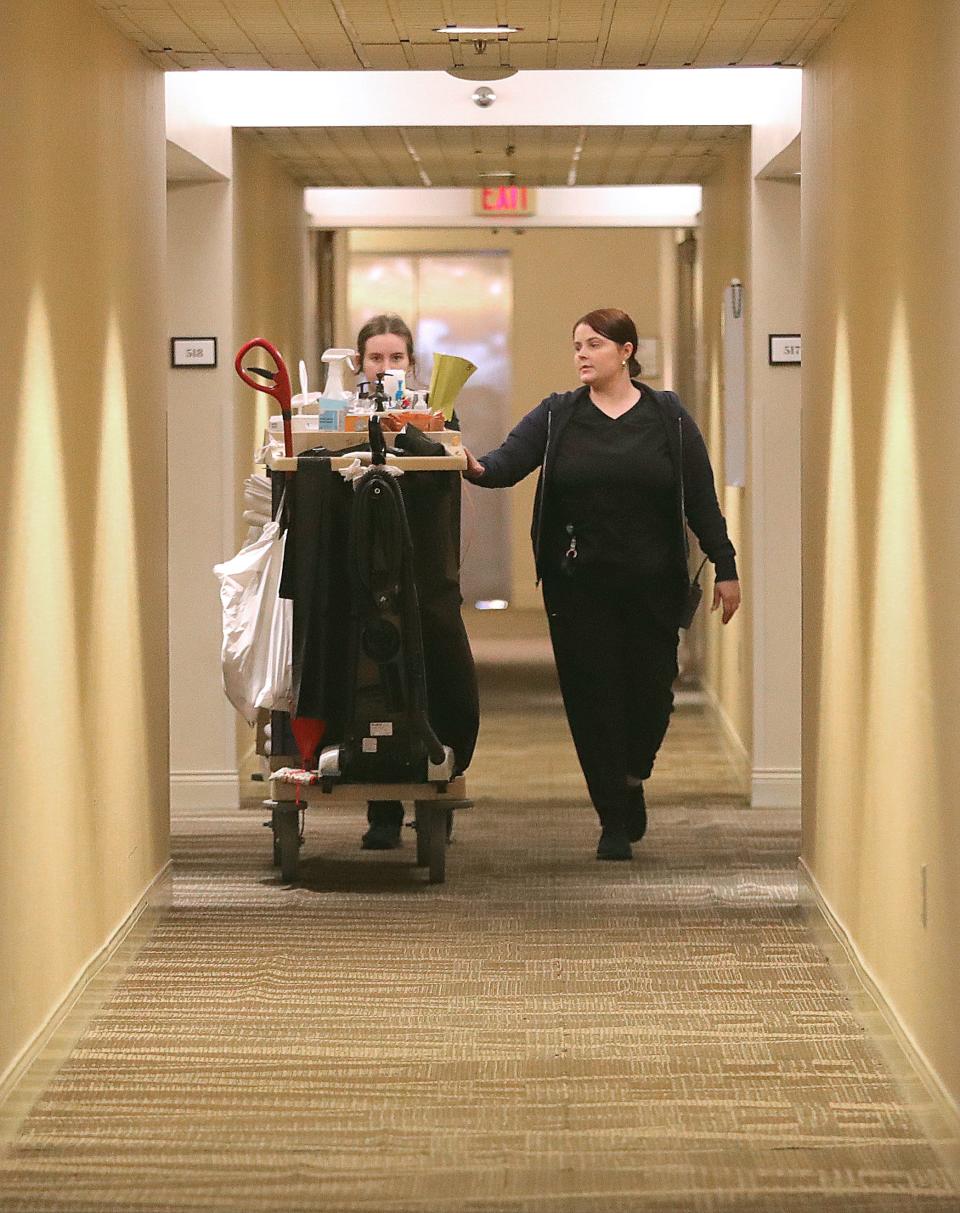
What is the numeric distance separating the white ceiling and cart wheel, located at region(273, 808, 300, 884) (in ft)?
6.65

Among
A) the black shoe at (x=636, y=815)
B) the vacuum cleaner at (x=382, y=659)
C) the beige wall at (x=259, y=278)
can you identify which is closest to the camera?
the vacuum cleaner at (x=382, y=659)

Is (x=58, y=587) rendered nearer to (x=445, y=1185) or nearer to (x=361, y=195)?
(x=445, y=1185)

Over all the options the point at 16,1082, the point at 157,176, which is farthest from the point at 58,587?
the point at 157,176

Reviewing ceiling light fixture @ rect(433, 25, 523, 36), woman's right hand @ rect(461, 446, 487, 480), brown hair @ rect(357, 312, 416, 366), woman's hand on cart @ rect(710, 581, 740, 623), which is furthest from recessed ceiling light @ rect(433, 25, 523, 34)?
woman's hand on cart @ rect(710, 581, 740, 623)

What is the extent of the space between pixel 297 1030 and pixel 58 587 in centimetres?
103

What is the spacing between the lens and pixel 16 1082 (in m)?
3.26

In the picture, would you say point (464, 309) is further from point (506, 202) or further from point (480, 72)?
point (480, 72)

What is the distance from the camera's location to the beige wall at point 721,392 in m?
6.49

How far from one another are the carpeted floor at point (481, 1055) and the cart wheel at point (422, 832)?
0.17ft

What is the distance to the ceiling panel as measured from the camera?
252 inches

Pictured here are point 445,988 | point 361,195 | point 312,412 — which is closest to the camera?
point 445,988

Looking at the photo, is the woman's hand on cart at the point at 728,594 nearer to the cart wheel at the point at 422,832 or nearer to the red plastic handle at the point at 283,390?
the cart wheel at the point at 422,832

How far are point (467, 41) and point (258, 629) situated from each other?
1625 millimetres

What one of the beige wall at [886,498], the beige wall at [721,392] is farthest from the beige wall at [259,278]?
the beige wall at [886,498]
